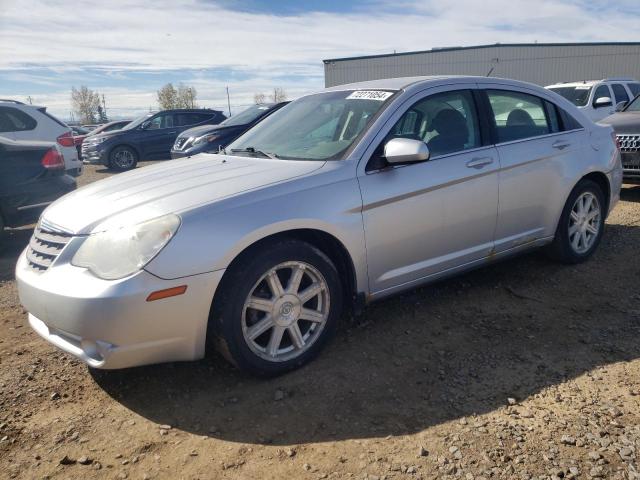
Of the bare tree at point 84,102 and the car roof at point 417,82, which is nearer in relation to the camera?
the car roof at point 417,82

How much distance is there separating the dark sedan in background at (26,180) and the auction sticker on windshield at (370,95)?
4079 millimetres

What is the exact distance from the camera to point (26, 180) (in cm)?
610

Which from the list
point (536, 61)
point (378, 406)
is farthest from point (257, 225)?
point (536, 61)

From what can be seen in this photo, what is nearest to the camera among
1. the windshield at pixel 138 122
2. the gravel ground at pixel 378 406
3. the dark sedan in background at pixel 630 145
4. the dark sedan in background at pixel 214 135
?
the gravel ground at pixel 378 406

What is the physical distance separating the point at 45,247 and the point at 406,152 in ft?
6.89

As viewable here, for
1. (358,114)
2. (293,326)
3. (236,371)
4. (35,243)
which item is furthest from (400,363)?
(35,243)

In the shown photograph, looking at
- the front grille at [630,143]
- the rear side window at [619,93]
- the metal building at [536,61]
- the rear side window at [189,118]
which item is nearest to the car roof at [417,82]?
the front grille at [630,143]

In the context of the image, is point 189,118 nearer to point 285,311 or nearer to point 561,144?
point 561,144

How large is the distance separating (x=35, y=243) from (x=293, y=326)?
157 centimetres

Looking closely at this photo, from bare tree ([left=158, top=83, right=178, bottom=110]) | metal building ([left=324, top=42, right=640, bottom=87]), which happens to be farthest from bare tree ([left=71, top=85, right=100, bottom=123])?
metal building ([left=324, top=42, right=640, bottom=87])

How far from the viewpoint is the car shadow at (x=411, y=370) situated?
8.75ft

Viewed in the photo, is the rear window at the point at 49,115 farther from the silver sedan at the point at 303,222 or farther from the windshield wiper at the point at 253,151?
the windshield wiper at the point at 253,151

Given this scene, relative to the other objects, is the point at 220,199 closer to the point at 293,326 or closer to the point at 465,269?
the point at 293,326

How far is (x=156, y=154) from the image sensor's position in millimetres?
15844
